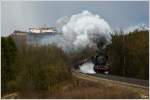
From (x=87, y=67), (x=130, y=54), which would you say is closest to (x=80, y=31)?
(x=87, y=67)

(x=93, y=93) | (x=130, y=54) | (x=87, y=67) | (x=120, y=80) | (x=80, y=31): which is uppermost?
(x=80, y=31)

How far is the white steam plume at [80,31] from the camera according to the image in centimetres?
404

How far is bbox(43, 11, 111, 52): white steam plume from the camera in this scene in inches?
159

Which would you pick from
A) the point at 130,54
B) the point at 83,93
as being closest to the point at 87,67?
the point at 83,93

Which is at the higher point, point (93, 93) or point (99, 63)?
point (99, 63)

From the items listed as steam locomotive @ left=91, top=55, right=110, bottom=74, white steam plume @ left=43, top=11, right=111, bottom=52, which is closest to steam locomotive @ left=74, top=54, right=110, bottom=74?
steam locomotive @ left=91, top=55, right=110, bottom=74

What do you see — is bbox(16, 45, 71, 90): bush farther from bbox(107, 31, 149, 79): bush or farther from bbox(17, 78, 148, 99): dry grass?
bbox(107, 31, 149, 79): bush

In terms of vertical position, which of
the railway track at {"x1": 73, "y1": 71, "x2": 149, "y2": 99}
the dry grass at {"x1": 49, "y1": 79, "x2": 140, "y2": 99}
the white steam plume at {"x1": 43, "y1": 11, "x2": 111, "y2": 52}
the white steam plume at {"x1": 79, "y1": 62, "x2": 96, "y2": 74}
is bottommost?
the dry grass at {"x1": 49, "y1": 79, "x2": 140, "y2": 99}

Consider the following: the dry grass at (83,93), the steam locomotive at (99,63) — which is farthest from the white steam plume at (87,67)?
the dry grass at (83,93)

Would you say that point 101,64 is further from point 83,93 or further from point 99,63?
point 83,93

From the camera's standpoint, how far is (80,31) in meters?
4.05

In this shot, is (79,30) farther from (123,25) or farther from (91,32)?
(123,25)

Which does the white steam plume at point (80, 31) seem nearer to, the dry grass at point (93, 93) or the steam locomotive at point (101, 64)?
the steam locomotive at point (101, 64)

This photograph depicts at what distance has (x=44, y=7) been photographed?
13.2ft
